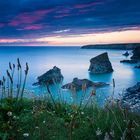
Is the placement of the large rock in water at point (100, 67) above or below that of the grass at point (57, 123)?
below

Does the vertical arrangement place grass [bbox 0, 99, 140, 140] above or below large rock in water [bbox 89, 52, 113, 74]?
above

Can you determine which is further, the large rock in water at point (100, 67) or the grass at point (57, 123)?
the large rock in water at point (100, 67)

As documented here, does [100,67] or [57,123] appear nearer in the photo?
[57,123]

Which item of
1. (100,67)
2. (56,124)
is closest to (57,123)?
(56,124)

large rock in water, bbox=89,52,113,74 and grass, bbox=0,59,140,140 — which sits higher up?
grass, bbox=0,59,140,140

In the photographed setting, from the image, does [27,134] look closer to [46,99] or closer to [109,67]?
[46,99]

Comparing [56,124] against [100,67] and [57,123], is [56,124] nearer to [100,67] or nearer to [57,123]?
[57,123]

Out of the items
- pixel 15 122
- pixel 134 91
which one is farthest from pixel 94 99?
pixel 134 91

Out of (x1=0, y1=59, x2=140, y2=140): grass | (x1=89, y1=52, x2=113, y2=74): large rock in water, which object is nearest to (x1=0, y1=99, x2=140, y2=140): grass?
(x1=0, y1=59, x2=140, y2=140): grass

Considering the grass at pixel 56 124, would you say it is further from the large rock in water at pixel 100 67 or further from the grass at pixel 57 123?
the large rock in water at pixel 100 67

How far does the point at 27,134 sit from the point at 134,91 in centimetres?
4186

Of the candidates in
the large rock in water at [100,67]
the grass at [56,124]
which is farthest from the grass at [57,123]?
the large rock in water at [100,67]

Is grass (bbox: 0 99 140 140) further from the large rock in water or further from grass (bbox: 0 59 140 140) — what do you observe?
the large rock in water

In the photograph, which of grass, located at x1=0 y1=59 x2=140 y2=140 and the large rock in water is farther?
A: the large rock in water
